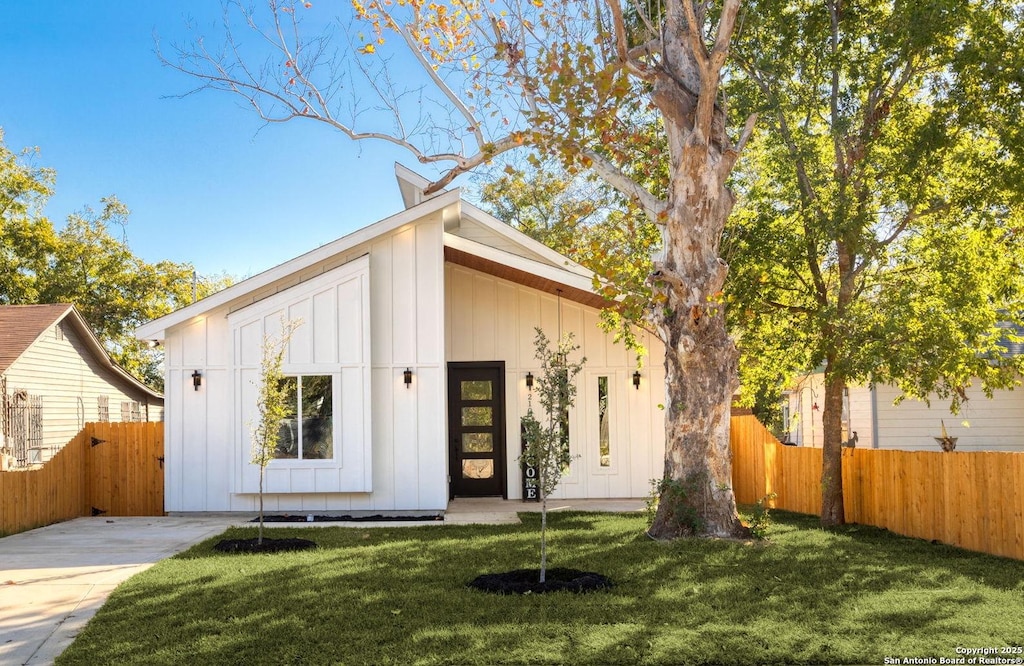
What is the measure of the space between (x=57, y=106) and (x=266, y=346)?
2191 centimetres

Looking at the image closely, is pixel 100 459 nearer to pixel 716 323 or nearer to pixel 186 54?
pixel 186 54

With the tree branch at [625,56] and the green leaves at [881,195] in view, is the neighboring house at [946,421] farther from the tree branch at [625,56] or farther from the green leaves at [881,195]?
the tree branch at [625,56]

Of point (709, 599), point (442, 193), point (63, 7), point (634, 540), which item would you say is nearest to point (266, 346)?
point (442, 193)

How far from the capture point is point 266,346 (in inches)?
425

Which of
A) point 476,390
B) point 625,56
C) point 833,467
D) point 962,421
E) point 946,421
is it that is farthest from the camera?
point 946,421

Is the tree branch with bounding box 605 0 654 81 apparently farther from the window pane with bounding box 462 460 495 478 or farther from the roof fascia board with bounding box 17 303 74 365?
the roof fascia board with bounding box 17 303 74 365

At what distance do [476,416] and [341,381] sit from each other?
12.2 ft

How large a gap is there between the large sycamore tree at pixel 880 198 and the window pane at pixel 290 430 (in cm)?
639

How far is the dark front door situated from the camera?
16.2 m

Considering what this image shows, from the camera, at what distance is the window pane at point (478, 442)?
53.3ft

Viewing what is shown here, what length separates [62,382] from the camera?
Result: 1916cm

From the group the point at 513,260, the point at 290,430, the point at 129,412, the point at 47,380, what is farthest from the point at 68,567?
the point at 129,412

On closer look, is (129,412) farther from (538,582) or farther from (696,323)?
(538,582)

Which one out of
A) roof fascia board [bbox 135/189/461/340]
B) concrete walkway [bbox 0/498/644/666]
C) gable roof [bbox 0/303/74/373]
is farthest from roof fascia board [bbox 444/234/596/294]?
gable roof [bbox 0/303/74/373]
